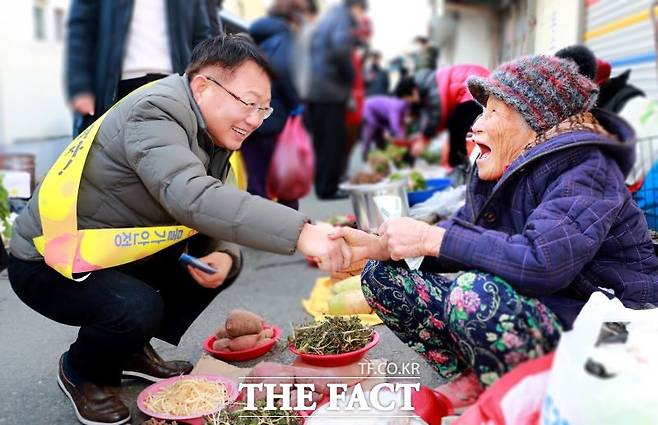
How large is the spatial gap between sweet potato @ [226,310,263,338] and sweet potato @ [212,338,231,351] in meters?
0.03

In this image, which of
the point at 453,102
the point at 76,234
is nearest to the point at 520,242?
the point at 76,234

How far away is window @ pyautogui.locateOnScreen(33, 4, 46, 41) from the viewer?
208cm

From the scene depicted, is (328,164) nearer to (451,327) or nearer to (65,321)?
(65,321)

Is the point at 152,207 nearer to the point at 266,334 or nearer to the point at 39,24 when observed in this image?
the point at 39,24

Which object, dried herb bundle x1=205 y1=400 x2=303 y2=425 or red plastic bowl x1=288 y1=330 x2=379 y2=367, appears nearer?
dried herb bundle x1=205 y1=400 x2=303 y2=425

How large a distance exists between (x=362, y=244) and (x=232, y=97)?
613 millimetres

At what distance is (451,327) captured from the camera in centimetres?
169

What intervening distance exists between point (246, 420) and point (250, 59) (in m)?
1.07

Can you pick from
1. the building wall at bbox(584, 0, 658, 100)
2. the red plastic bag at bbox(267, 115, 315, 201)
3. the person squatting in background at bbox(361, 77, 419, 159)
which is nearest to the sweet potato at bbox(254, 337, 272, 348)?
the red plastic bag at bbox(267, 115, 315, 201)

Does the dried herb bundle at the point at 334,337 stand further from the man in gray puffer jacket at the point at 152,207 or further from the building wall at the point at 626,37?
the building wall at the point at 626,37

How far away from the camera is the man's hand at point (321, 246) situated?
1737 mm

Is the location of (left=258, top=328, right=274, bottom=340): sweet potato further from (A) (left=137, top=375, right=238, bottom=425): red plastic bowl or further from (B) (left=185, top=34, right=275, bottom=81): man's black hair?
(B) (left=185, top=34, right=275, bottom=81): man's black hair

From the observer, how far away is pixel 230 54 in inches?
78.0

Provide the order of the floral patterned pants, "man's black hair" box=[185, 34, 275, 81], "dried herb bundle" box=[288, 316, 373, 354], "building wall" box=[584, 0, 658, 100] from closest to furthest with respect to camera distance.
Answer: the floral patterned pants → "man's black hair" box=[185, 34, 275, 81] → "dried herb bundle" box=[288, 316, 373, 354] → "building wall" box=[584, 0, 658, 100]
